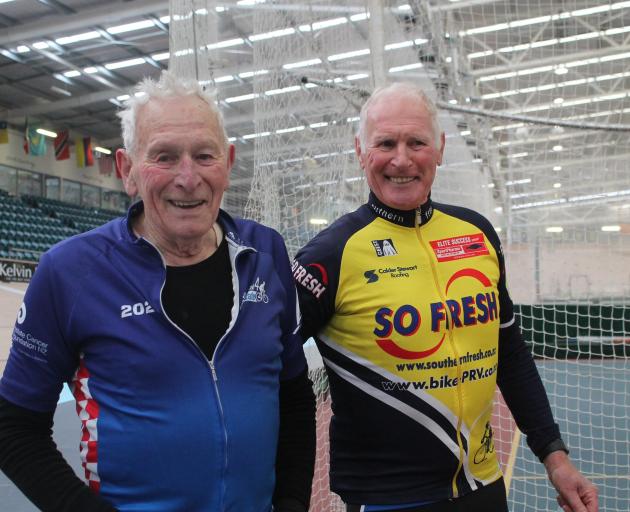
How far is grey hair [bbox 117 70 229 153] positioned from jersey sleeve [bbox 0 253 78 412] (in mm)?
250

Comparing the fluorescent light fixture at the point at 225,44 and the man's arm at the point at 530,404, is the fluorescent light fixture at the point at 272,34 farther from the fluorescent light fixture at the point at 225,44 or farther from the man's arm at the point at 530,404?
the man's arm at the point at 530,404

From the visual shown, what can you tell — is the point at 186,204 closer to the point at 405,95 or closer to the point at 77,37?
the point at 405,95

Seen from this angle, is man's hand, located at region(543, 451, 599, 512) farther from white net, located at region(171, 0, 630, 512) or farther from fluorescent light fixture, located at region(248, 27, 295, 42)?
fluorescent light fixture, located at region(248, 27, 295, 42)

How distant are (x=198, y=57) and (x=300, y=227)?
1186 millimetres

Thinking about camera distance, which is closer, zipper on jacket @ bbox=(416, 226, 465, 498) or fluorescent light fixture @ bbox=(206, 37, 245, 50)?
zipper on jacket @ bbox=(416, 226, 465, 498)

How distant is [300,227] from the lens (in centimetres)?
417

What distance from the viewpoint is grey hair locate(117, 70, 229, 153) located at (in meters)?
1.06

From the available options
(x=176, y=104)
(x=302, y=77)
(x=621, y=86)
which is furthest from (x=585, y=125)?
(x=621, y=86)

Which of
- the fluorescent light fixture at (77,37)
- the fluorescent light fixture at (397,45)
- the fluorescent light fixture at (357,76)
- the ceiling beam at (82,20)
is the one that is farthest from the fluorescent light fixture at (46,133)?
the fluorescent light fixture at (357,76)

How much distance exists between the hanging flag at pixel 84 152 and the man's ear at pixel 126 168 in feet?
61.3

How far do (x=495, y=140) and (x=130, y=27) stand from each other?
24.0ft

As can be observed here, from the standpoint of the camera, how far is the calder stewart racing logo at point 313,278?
4.32ft

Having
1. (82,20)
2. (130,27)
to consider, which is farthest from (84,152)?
(82,20)

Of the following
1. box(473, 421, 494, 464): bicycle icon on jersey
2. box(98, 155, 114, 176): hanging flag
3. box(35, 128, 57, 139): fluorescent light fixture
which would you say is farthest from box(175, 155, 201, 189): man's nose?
box(98, 155, 114, 176): hanging flag
